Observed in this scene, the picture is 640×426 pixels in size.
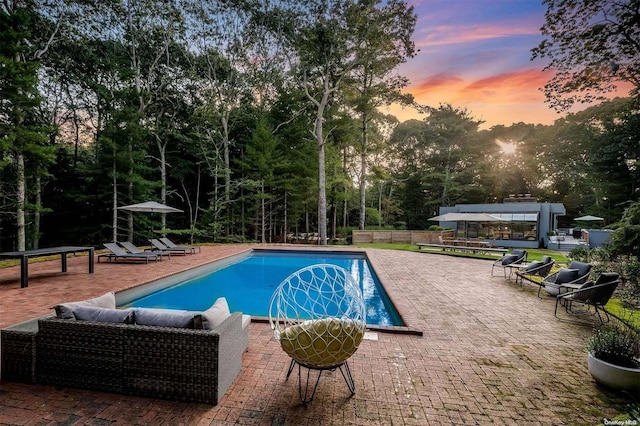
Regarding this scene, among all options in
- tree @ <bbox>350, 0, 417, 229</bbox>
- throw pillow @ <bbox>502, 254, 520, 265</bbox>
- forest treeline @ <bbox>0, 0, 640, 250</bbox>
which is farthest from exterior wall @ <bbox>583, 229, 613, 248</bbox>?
tree @ <bbox>350, 0, 417, 229</bbox>

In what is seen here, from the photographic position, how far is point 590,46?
8562mm

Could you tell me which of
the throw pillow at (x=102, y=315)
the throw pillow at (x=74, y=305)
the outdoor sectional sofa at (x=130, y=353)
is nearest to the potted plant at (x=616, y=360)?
the outdoor sectional sofa at (x=130, y=353)

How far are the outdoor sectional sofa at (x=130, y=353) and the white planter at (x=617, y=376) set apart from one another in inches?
129

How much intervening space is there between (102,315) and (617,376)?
178 inches

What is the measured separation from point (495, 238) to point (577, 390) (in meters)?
17.4

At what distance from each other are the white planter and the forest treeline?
13.1 metres

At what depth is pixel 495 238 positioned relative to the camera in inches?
698

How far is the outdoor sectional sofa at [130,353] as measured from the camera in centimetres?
229

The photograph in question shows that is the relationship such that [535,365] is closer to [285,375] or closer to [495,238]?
[285,375]

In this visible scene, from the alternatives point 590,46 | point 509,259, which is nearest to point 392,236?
point 509,259

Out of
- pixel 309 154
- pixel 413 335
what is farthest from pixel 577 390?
pixel 309 154

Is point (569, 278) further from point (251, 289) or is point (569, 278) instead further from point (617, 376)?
point (251, 289)

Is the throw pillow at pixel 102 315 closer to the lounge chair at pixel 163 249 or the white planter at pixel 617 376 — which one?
the white planter at pixel 617 376

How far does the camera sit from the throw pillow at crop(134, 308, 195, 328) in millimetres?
2420
